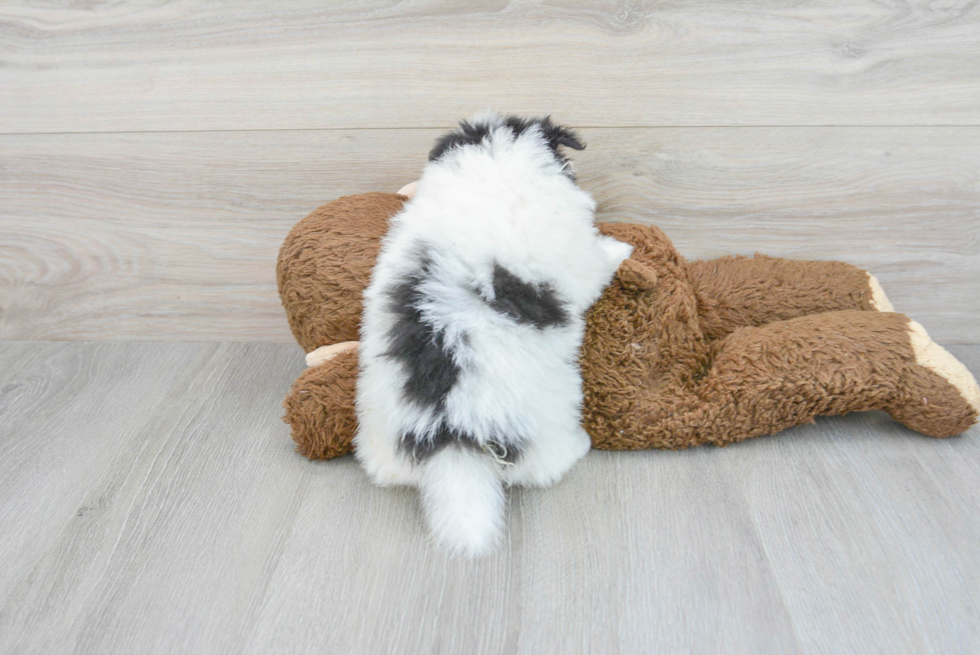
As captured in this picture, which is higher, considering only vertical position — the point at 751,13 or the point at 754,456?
the point at 751,13

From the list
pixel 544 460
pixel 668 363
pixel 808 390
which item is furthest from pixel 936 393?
pixel 544 460

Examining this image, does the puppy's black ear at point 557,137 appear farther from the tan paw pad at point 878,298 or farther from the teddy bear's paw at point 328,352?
the tan paw pad at point 878,298

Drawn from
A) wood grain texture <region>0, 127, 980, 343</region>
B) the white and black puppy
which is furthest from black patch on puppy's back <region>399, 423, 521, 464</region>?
wood grain texture <region>0, 127, 980, 343</region>

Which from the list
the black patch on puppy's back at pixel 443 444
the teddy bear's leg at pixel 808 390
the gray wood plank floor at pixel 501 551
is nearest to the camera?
the gray wood plank floor at pixel 501 551

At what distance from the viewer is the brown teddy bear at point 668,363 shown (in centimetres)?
88

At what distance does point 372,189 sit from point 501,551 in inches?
22.9

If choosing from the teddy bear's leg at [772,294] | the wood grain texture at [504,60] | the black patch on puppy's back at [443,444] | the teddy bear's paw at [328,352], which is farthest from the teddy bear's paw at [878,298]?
the teddy bear's paw at [328,352]

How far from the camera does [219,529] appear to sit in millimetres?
808

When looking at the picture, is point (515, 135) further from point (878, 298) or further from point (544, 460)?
point (878, 298)

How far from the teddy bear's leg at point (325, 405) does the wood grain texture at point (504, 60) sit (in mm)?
377

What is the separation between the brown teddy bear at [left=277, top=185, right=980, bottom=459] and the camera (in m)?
0.88

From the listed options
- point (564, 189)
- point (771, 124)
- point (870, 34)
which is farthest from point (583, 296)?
point (870, 34)

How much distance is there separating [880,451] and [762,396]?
0.58ft

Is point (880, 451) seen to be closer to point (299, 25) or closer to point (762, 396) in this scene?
point (762, 396)
